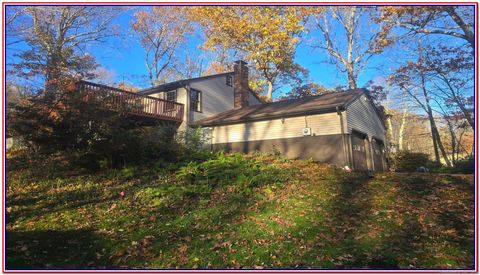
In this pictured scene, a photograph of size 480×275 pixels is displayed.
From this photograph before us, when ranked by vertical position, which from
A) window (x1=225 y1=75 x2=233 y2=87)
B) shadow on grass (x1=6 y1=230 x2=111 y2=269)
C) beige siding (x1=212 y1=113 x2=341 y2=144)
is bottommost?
shadow on grass (x1=6 y1=230 x2=111 y2=269)

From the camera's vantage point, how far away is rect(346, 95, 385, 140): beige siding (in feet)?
56.6

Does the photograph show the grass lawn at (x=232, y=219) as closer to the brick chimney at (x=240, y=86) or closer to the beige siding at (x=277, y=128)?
the beige siding at (x=277, y=128)

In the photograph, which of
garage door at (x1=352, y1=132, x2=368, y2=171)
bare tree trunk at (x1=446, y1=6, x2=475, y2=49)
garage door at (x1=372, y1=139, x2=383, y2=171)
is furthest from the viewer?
garage door at (x1=372, y1=139, x2=383, y2=171)

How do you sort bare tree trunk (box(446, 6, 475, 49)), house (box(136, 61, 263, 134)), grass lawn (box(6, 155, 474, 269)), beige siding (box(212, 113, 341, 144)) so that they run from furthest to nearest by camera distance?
house (box(136, 61, 263, 134)) < beige siding (box(212, 113, 341, 144)) < bare tree trunk (box(446, 6, 475, 49)) < grass lawn (box(6, 155, 474, 269))

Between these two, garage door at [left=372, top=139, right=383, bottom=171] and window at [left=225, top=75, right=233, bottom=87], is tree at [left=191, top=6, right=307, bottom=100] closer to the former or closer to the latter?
window at [left=225, top=75, right=233, bottom=87]

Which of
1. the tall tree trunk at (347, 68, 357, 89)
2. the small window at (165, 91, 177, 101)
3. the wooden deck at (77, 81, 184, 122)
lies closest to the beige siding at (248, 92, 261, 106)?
the small window at (165, 91, 177, 101)

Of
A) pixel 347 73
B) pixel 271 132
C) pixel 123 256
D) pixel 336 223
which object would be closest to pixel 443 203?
pixel 336 223

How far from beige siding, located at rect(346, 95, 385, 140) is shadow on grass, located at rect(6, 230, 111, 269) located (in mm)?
13626

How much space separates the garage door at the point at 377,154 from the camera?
66.5 feet

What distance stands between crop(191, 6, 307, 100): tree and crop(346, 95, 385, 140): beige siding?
35.3 feet

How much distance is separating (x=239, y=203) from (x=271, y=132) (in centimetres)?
1017

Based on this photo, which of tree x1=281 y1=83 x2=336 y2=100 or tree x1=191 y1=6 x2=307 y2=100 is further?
tree x1=281 y1=83 x2=336 y2=100

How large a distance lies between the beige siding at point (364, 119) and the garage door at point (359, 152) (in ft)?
1.44

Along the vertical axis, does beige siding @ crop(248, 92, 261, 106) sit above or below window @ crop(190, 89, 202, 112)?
above
